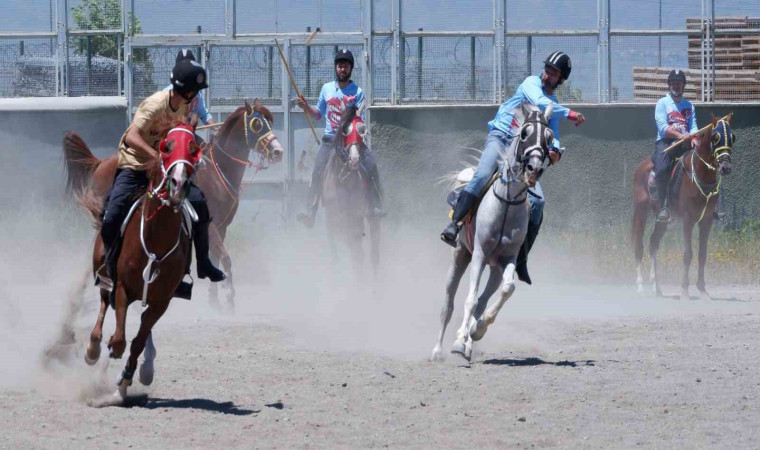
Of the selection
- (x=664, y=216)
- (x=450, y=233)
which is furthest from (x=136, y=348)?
(x=664, y=216)

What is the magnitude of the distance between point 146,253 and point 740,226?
1504 centimetres

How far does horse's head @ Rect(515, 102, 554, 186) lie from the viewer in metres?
9.83

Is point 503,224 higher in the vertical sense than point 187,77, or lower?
lower

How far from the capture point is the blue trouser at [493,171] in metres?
10.8

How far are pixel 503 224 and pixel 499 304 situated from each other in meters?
0.70

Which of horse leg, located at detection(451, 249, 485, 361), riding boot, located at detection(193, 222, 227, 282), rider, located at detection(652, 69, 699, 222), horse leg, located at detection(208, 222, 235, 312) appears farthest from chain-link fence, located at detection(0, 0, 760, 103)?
riding boot, located at detection(193, 222, 227, 282)

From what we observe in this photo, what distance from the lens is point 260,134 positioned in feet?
46.9

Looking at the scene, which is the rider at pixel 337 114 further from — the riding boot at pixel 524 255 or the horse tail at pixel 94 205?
the horse tail at pixel 94 205

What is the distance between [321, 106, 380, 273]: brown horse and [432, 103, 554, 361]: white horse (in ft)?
16.0

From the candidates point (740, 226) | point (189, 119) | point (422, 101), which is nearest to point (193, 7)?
point (422, 101)

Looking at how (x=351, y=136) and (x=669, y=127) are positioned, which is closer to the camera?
(x=351, y=136)

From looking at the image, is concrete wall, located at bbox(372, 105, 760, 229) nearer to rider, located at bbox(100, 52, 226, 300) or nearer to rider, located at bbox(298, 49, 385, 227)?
rider, located at bbox(298, 49, 385, 227)

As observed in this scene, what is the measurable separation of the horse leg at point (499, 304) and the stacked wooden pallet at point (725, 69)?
1170cm

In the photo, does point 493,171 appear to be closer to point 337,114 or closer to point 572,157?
point 337,114
